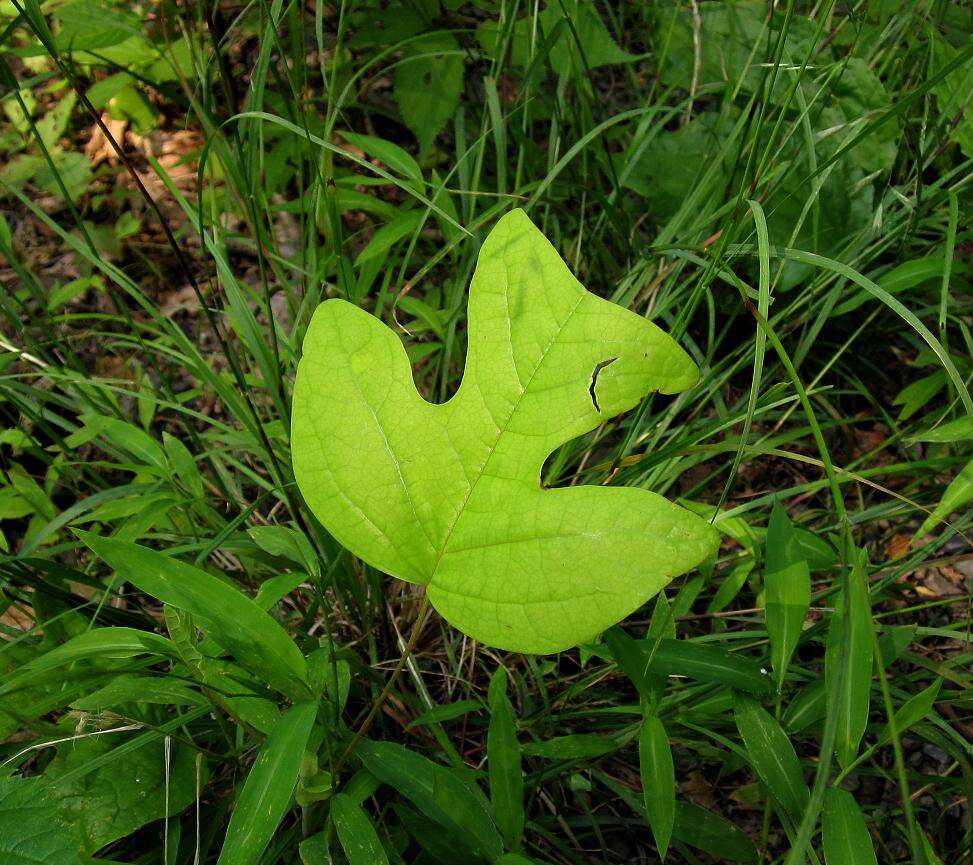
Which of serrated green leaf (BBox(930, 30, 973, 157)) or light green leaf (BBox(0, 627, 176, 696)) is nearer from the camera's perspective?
light green leaf (BBox(0, 627, 176, 696))

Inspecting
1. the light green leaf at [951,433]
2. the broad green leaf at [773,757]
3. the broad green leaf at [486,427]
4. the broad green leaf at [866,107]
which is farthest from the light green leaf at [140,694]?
the broad green leaf at [866,107]

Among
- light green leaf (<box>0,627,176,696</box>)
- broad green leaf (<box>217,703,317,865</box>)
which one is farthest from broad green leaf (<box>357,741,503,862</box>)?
light green leaf (<box>0,627,176,696</box>)

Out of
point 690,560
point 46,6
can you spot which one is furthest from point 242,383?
point 46,6

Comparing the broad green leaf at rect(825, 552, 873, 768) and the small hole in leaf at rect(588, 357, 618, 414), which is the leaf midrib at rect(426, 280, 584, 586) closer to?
the small hole in leaf at rect(588, 357, 618, 414)

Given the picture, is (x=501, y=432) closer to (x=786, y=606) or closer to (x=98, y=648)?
(x=786, y=606)

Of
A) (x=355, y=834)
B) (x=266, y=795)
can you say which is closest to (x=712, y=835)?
(x=355, y=834)

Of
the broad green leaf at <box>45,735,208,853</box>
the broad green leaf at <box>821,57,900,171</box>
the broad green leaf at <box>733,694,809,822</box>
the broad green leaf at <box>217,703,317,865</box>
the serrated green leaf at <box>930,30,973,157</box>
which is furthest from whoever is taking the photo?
the broad green leaf at <box>821,57,900,171</box>
